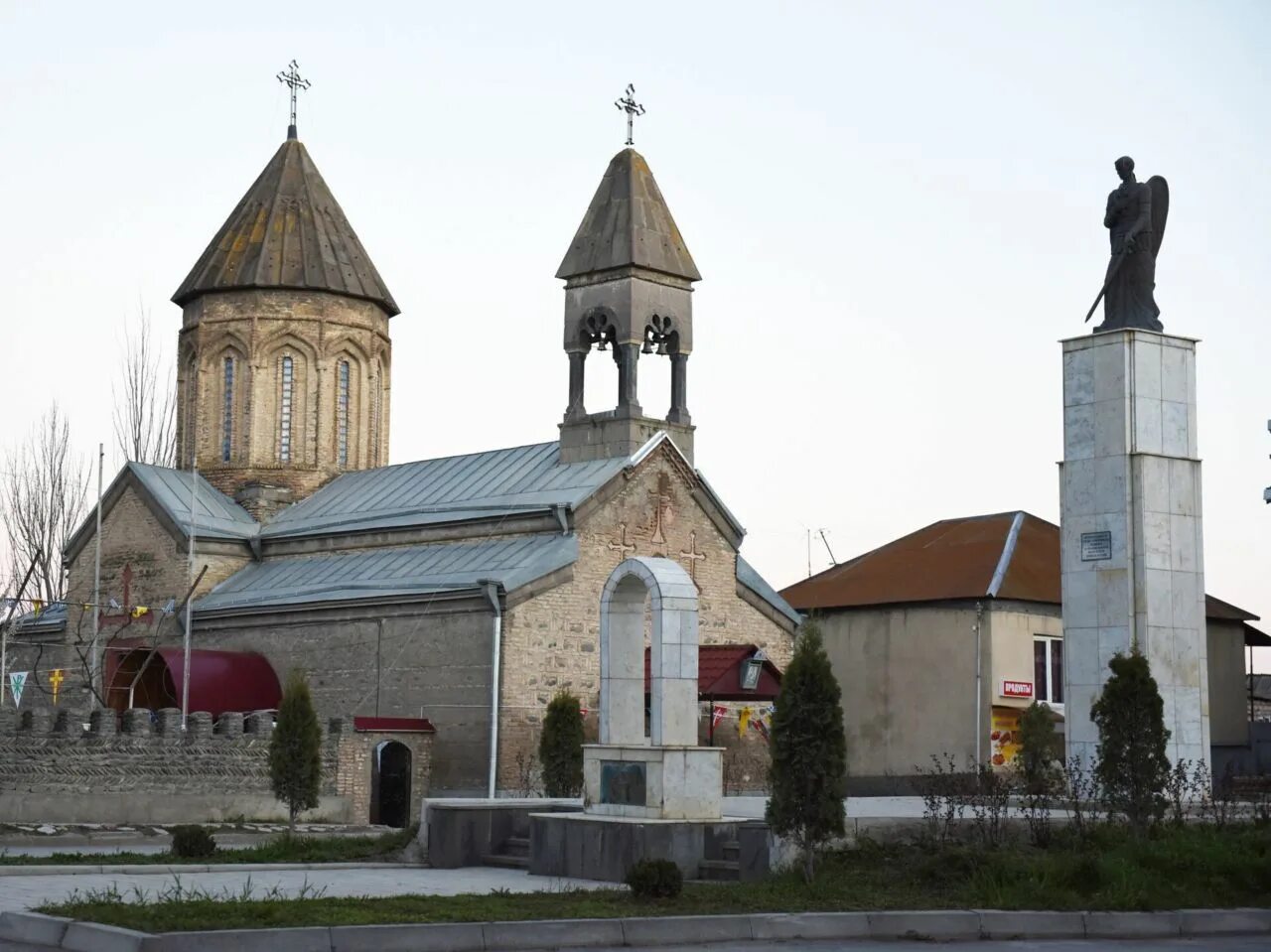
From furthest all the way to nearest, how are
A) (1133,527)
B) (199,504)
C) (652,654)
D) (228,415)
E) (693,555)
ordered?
1. (228,415)
2. (199,504)
3. (693,555)
4. (1133,527)
5. (652,654)

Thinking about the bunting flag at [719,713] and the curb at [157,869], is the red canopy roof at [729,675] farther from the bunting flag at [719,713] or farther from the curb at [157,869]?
the curb at [157,869]

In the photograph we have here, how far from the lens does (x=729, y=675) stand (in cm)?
3216

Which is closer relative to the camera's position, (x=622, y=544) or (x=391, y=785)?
(x=391, y=785)

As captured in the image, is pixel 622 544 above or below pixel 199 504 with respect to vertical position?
below

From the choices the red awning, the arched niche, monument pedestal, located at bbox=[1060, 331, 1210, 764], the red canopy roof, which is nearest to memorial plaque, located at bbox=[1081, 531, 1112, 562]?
monument pedestal, located at bbox=[1060, 331, 1210, 764]

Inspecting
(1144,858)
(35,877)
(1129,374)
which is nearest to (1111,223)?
(1129,374)

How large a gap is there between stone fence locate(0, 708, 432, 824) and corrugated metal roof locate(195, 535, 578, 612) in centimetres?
342

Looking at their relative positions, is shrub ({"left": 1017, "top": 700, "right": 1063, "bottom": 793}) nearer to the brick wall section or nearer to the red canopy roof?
the red canopy roof

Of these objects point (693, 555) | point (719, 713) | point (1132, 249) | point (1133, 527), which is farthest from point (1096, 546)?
point (693, 555)

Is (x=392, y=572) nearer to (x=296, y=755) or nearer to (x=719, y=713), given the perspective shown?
(x=719, y=713)

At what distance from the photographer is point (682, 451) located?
36188 mm

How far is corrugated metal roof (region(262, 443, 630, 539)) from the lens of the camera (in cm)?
3525

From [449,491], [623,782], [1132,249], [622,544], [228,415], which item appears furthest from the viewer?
[228,415]

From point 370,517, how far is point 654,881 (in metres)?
24.8
